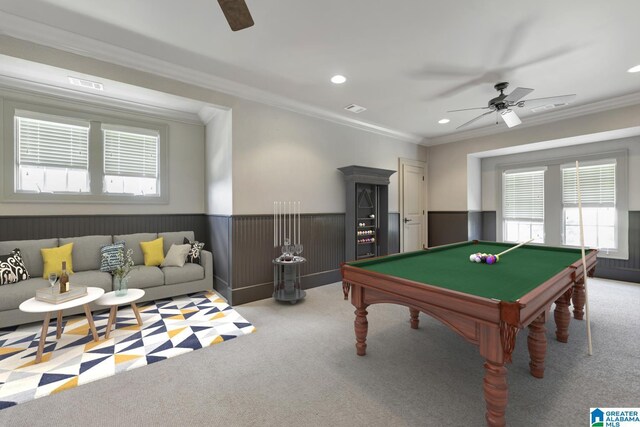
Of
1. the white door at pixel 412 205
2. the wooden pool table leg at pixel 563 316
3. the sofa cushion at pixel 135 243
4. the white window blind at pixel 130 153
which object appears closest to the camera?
the wooden pool table leg at pixel 563 316

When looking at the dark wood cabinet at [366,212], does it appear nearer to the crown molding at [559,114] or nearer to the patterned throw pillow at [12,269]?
the crown molding at [559,114]

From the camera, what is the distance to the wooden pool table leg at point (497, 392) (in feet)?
4.93

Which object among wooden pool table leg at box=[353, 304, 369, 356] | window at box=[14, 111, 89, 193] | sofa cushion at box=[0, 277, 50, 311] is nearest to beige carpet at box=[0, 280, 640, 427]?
wooden pool table leg at box=[353, 304, 369, 356]

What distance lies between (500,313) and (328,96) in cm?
356

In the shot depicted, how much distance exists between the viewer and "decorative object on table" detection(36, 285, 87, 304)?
2441 mm

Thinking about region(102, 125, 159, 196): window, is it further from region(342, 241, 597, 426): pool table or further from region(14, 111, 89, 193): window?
region(342, 241, 597, 426): pool table

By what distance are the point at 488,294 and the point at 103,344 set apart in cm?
325

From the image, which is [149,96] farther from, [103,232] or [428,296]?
[428,296]

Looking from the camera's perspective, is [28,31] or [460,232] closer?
[28,31]

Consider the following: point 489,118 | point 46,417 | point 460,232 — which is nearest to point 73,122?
point 46,417

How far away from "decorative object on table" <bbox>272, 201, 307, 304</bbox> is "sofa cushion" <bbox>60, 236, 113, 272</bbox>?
2.32 metres

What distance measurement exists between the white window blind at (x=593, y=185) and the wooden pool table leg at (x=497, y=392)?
5.43 meters

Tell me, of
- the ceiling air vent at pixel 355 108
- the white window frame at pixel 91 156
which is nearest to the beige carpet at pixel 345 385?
the white window frame at pixel 91 156

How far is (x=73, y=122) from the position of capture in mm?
3791
